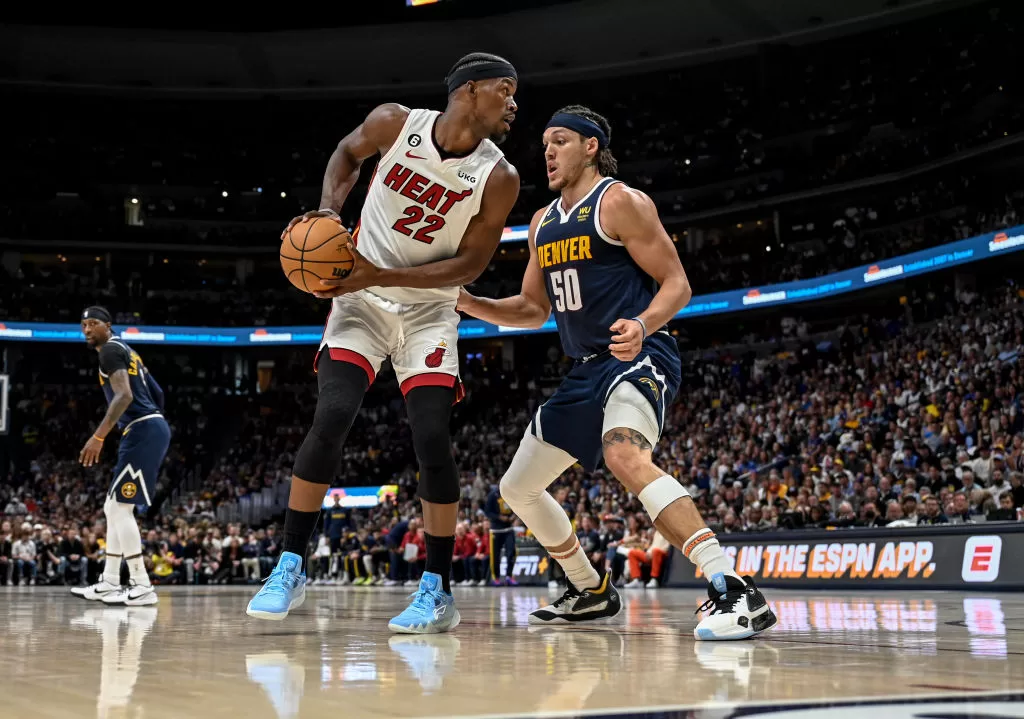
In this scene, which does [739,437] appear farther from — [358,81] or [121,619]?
[358,81]

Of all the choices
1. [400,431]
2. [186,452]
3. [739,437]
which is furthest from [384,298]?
[186,452]

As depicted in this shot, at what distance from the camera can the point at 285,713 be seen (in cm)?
200

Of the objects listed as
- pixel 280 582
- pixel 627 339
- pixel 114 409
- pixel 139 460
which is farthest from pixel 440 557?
pixel 139 460

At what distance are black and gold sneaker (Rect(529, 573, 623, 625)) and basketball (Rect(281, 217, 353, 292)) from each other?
6.56 feet

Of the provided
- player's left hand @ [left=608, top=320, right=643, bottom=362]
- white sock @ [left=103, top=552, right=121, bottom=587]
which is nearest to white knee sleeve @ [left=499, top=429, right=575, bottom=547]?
player's left hand @ [left=608, top=320, right=643, bottom=362]

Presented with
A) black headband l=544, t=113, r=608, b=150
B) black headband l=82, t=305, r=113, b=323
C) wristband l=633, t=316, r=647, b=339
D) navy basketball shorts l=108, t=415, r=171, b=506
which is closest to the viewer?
wristband l=633, t=316, r=647, b=339

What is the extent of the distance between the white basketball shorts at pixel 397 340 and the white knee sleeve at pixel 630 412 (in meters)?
0.70

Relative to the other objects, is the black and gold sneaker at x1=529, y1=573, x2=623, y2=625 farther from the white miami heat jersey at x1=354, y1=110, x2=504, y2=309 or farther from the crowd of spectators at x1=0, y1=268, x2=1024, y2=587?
the crowd of spectators at x1=0, y1=268, x2=1024, y2=587

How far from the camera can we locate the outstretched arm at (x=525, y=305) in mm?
5116

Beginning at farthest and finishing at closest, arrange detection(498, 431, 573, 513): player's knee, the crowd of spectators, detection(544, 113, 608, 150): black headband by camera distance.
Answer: the crowd of spectators → detection(544, 113, 608, 150): black headband → detection(498, 431, 573, 513): player's knee

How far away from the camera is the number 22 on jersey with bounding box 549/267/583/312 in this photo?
4820 millimetres

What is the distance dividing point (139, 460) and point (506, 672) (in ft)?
19.0

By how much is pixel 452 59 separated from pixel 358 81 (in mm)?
3800

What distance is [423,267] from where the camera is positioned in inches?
179
